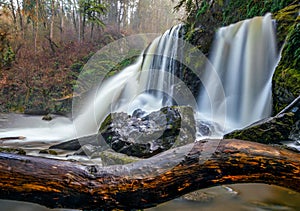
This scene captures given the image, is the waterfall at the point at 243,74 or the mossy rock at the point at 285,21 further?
the mossy rock at the point at 285,21

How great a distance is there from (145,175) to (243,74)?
5.94m

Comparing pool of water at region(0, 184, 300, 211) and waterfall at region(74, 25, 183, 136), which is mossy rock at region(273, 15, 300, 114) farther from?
waterfall at region(74, 25, 183, 136)

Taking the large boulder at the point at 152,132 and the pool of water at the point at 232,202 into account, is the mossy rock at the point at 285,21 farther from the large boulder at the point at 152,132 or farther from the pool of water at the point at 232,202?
the pool of water at the point at 232,202

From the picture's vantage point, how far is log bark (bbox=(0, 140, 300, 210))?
4.82ft

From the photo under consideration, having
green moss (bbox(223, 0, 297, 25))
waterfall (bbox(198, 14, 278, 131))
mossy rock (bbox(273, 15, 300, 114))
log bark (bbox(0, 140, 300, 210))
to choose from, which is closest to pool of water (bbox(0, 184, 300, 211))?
log bark (bbox(0, 140, 300, 210))

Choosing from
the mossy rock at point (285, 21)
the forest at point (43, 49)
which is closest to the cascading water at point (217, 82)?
the mossy rock at point (285, 21)

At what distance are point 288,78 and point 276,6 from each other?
4748 mm

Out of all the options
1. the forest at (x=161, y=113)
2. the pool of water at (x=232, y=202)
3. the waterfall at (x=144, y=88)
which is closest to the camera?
the forest at (x=161, y=113)

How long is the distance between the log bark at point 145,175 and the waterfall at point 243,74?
409 cm

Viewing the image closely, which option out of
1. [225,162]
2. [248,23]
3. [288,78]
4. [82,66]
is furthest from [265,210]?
[82,66]

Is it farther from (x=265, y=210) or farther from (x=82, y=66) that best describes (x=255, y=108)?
(x=82, y=66)

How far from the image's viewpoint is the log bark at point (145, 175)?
1.47 metres

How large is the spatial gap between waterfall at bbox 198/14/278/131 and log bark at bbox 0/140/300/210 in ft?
13.4

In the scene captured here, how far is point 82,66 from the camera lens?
17.0 meters
